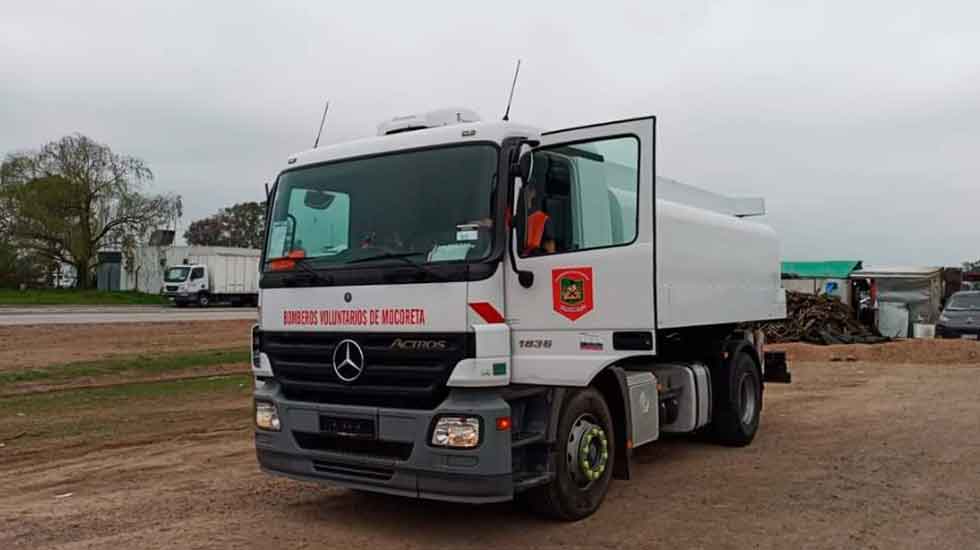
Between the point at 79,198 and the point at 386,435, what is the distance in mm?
51932

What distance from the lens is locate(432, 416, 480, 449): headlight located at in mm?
5547

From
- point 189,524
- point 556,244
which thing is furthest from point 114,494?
point 556,244

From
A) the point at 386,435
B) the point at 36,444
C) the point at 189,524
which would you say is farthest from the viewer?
the point at 36,444

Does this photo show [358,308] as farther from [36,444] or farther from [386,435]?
[36,444]

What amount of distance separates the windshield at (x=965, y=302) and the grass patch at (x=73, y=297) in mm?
40248

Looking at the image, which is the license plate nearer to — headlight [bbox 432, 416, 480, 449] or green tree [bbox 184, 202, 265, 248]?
headlight [bbox 432, 416, 480, 449]

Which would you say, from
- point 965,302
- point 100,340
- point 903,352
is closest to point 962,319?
point 965,302

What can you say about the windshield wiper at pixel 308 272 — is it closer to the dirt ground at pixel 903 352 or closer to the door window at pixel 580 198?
the door window at pixel 580 198

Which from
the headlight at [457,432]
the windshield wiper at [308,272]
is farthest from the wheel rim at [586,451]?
the windshield wiper at [308,272]

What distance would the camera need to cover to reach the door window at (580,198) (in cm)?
581

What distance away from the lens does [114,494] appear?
7.24 m

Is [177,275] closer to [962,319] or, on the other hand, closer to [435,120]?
[962,319]

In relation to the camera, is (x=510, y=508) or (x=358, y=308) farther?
(x=510, y=508)

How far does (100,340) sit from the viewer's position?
22.6m
